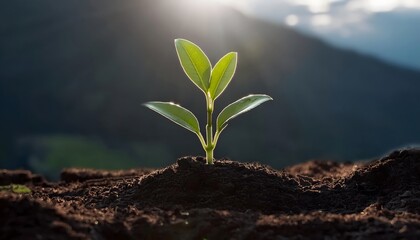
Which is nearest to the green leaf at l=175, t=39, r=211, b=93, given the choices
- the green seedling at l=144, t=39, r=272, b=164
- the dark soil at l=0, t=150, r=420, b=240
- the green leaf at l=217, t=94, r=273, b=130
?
the green seedling at l=144, t=39, r=272, b=164

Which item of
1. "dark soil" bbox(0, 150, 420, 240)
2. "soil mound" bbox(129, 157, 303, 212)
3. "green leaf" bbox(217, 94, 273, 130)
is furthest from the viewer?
"green leaf" bbox(217, 94, 273, 130)

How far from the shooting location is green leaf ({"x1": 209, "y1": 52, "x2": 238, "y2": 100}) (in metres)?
2.02

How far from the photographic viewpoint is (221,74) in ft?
6.66

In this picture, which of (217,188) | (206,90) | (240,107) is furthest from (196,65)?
(217,188)

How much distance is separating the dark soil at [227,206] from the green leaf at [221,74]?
258 mm

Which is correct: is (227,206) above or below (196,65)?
Result: below

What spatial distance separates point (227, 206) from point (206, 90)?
16.7 inches

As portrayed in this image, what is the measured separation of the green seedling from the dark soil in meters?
0.13

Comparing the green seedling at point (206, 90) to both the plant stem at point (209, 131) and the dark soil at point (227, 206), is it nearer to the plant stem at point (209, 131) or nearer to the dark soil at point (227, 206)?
the plant stem at point (209, 131)

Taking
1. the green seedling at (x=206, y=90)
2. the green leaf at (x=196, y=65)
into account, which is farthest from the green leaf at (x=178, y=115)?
the green leaf at (x=196, y=65)

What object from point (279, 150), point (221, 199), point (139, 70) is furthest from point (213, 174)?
point (139, 70)

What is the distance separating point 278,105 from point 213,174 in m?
4.32

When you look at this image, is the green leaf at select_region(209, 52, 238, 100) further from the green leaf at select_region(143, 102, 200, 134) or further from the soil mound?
the soil mound

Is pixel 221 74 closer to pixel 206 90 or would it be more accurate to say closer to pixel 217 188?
pixel 206 90
